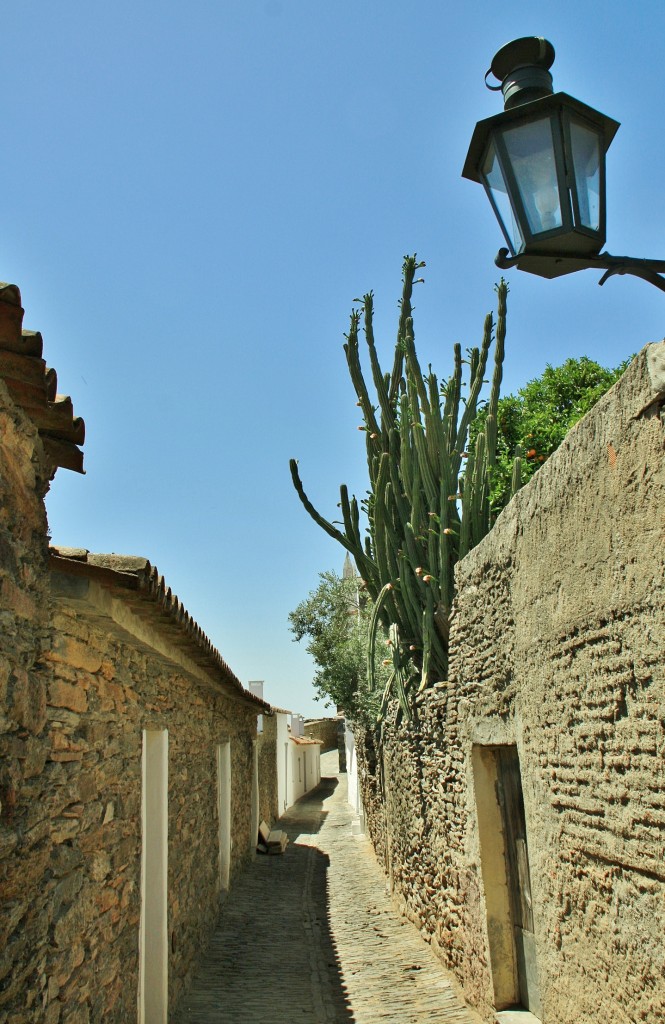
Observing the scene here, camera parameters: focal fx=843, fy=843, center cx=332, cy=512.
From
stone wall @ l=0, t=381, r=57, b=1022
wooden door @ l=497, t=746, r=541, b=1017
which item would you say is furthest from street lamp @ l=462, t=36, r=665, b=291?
wooden door @ l=497, t=746, r=541, b=1017

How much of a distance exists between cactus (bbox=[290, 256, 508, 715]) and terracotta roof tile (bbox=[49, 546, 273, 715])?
2.71m

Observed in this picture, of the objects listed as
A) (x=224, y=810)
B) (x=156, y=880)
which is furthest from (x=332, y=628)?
(x=156, y=880)

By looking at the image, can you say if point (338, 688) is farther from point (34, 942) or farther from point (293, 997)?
point (34, 942)

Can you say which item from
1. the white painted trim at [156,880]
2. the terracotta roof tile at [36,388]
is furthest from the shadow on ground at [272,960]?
the terracotta roof tile at [36,388]

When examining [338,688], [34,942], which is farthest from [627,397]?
[338,688]

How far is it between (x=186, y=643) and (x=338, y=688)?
48.4 feet

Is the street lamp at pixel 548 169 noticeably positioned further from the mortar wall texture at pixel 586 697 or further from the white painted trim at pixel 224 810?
the white painted trim at pixel 224 810

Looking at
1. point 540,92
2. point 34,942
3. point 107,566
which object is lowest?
point 34,942

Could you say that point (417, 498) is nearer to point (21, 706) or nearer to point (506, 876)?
point (506, 876)

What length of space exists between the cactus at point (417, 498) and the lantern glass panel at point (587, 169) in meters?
4.52

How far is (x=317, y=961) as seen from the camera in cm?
757

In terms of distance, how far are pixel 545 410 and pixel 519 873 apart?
4.90 m

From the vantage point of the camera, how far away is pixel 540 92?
2.60m

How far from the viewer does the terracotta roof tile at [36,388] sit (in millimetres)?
2289
